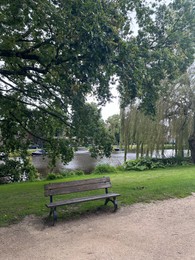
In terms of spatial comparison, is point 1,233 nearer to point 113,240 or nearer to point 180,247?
point 113,240

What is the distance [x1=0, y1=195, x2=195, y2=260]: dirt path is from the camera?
3475mm

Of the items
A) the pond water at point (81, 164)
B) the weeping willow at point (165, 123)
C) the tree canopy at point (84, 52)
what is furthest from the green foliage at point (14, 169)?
the weeping willow at point (165, 123)

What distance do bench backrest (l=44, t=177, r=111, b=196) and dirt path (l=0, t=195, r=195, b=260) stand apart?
2.22 ft

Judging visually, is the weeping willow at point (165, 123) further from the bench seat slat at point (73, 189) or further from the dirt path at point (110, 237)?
the dirt path at point (110, 237)

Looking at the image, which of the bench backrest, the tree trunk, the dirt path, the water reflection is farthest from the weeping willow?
the dirt path

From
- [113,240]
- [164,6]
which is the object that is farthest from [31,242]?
[164,6]

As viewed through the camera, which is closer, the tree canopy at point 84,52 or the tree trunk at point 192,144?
the tree canopy at point 84,52

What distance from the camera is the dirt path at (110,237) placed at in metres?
3.47

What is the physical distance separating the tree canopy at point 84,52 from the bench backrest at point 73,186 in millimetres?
1581

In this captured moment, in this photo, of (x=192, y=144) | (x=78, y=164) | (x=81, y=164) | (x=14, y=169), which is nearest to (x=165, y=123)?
(x=192, y=144)

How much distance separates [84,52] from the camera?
16.5 ft

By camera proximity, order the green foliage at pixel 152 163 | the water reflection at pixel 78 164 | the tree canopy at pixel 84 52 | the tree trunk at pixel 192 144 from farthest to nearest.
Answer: the water reflection at pixel 78 164 < the tree trunk at pixel 192 144 < the green foliage at pixel 152 163 < the tree canopy at pixel 84 52

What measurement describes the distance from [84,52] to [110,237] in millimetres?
3617

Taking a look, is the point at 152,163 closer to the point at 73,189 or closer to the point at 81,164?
the point at 73,189
